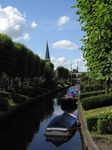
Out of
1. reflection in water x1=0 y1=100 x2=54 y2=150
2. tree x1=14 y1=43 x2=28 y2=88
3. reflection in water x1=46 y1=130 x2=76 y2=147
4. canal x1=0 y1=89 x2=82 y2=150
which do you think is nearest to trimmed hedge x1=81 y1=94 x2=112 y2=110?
canal x1=0 y1=89 x2=82 y2=150

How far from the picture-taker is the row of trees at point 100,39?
9.48 m

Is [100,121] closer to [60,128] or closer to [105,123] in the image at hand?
[105,123]

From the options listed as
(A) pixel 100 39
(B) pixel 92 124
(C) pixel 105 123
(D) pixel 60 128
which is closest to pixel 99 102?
(D) pixel 60 128

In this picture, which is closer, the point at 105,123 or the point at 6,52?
the point at 105,123

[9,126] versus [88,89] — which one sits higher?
[88,89]

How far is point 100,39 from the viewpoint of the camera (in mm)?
9984

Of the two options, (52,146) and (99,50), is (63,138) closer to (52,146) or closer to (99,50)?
(52,146)

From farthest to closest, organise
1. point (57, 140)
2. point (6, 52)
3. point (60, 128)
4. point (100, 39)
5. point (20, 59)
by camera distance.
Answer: point (20, 59) < point (6, 52) < point (60, 128) < point (57, 140) < point (100, 39)

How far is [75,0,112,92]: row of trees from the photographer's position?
948 centimetres

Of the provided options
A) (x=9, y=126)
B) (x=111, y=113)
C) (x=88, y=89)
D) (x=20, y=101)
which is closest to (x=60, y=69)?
(x=88, y=89)

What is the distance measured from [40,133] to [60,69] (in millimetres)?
93574

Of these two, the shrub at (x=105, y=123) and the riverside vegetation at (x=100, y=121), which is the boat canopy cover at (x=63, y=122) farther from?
the shrub at (x=105, y=123)

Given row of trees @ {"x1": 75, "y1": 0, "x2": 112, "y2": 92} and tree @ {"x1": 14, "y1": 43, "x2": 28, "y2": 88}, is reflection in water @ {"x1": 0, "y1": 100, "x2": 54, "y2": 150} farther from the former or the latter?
tree @ {"x1": 14, "y1": 43, "x2": 28, "y2": 88}

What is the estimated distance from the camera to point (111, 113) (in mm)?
14078
